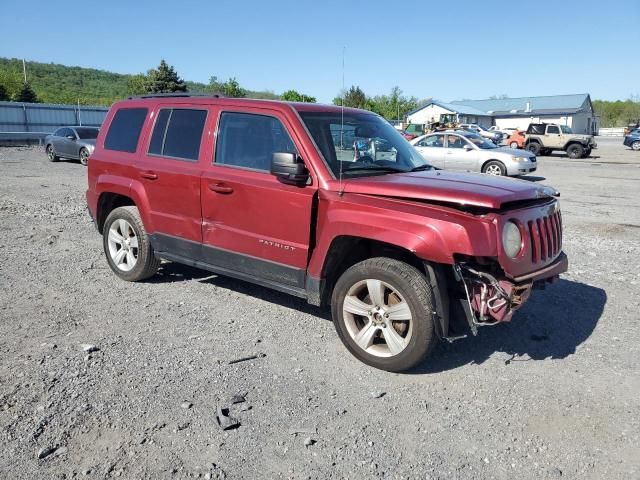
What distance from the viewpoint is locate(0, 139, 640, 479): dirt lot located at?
2.99 m

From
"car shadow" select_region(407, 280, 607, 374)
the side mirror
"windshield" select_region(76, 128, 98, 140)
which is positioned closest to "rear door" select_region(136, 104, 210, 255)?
the side mirror

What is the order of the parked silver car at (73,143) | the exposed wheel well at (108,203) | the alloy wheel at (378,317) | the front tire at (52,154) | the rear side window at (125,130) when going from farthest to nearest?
1. the front tire at (52,154)
2. the parked silver car at (73,143)
3. the exposed wheel well at (108,203)
4. the rear side window at (125,130)
5. the alloy wheel at (378,317)

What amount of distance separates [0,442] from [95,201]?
3634mm

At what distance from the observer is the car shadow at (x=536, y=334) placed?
434cm

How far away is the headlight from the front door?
4.89ft

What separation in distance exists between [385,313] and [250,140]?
199 centimetres

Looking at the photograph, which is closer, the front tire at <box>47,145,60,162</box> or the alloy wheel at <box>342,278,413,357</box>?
the alloy wheel at <box>342,278,413,357</box>

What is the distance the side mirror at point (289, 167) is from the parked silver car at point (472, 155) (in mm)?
14317

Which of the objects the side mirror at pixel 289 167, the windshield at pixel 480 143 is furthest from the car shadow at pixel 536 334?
the windshield at pixel 480 143

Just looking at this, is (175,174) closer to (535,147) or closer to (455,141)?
(455,141)

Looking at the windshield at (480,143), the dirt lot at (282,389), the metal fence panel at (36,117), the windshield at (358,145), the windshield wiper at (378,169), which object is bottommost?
the dirt lot at (282,389)

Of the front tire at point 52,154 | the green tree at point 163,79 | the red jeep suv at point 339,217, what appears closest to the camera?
the red jeep suv at point 339,217

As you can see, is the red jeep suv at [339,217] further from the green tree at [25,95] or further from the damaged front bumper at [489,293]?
the green tree at [25,95]

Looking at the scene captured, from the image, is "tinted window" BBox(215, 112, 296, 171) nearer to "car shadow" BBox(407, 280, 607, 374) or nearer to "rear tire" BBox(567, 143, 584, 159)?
"car shadow" BBox(407, 280, 607, 374)
